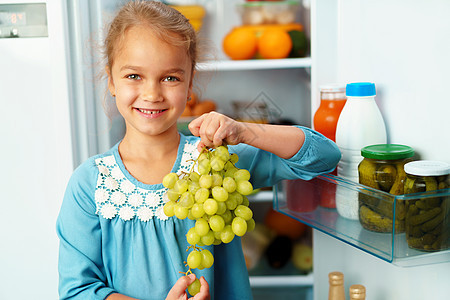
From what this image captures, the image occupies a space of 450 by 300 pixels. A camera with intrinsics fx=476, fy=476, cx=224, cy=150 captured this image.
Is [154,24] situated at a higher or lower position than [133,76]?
higher

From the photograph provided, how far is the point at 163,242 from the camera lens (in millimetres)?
958

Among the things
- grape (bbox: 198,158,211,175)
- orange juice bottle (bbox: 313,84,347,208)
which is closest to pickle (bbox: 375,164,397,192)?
orange juice bottle (bbox: 313,84,347,208)

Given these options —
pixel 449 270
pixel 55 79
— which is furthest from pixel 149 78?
pixel 449 270

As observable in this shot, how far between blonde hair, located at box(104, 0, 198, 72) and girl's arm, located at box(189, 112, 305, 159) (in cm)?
20

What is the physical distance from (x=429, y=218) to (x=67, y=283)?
26.9 inches

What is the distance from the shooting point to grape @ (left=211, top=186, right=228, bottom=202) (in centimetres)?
77

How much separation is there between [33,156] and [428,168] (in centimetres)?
94

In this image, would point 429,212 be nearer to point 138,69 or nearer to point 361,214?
point 361,214

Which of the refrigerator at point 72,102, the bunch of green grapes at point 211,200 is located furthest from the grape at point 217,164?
the refrigerator at point 72,102

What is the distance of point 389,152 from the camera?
89cm

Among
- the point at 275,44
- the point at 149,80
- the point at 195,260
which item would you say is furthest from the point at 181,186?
the point at 275,44

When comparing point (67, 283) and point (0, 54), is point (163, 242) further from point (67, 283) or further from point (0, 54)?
point (0, 54)

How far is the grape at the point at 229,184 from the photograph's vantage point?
30.8 inches

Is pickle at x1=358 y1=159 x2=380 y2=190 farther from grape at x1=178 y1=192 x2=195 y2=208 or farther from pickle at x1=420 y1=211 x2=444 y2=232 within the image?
grape at x1=178 y1=192 x2=195 y2=208
